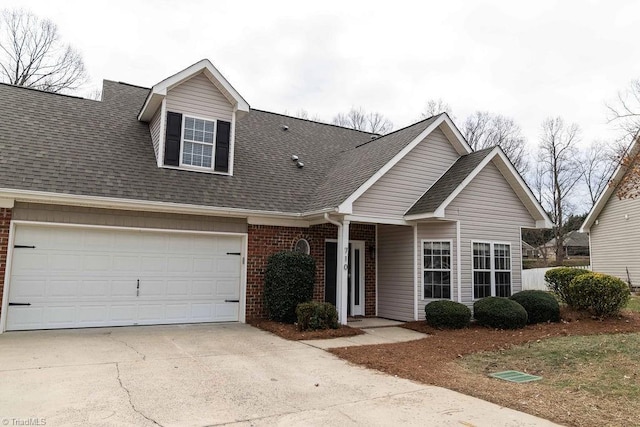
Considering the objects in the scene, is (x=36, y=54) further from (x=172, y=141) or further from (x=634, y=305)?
(x=634, y=305)

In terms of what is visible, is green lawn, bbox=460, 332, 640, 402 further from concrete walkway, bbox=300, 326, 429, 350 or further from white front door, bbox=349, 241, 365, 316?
white front door, bbox=349, 241, 365, 316

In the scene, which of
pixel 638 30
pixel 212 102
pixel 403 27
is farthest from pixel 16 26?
pixel 638 30

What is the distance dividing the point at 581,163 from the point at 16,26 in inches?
1718

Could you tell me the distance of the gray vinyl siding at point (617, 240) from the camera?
20.1m

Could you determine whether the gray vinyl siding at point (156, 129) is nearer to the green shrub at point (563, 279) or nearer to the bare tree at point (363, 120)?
the green shrub at point (563, 279)

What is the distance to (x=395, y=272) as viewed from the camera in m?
12.4

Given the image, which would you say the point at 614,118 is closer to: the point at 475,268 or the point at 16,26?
the point at 475,268

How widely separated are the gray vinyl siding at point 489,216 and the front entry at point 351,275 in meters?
2.95

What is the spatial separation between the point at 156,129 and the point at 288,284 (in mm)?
5613

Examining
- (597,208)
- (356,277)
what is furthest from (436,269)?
(597,208)

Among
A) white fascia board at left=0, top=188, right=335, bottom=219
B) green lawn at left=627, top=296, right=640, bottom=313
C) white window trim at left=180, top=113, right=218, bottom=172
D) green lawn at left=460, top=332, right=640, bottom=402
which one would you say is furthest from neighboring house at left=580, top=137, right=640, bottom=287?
white window trim at left=180, top=113, right=218, bottom=172

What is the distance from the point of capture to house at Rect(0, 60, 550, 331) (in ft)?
30.6

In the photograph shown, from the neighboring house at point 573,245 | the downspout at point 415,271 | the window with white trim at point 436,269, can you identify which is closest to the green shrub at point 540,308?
the window with white trim at point 436,269

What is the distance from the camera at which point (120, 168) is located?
10391mm
